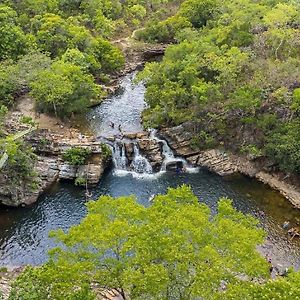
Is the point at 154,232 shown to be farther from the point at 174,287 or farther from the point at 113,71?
the point at 113,71

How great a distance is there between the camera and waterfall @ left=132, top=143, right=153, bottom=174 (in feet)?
175

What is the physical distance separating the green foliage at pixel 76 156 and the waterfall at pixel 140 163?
234 inches

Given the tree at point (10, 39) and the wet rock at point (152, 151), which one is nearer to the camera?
the wet rock at point (152, 151)

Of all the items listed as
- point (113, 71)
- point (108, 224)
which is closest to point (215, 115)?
point (113, 71)

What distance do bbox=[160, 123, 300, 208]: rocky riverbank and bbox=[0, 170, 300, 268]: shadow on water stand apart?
3.25 ft

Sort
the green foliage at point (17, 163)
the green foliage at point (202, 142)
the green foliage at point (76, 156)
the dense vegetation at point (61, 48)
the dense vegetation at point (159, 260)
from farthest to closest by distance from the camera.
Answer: the dense vegetation at point (61, 48) → the green foliage at point (202, 142) → the green foliage at point (76, 156) → the green foliage at point (17, 163) → the dense vegetation at point (159, 260)

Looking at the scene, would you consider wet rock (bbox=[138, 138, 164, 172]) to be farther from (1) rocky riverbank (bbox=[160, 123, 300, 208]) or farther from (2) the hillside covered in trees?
(2) the hillside covered in trees

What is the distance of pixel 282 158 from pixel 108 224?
27573mm

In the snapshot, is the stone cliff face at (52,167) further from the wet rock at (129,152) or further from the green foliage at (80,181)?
the wet rock at (129,152)

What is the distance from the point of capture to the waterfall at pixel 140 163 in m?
53.5

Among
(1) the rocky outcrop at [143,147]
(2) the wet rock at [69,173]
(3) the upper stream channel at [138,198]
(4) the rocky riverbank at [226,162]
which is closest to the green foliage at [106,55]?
(3) the upper stream channel at [138,198]

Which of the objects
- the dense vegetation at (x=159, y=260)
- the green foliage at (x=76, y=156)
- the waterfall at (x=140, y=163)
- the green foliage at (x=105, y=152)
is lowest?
the waterfall at (x=140, y=163)

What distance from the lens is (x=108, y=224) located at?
2848 cm

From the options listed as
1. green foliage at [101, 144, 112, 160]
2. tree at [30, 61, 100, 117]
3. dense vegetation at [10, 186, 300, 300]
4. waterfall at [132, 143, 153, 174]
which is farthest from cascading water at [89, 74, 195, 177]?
dense vegetation at [10, 186, 300, 300]
